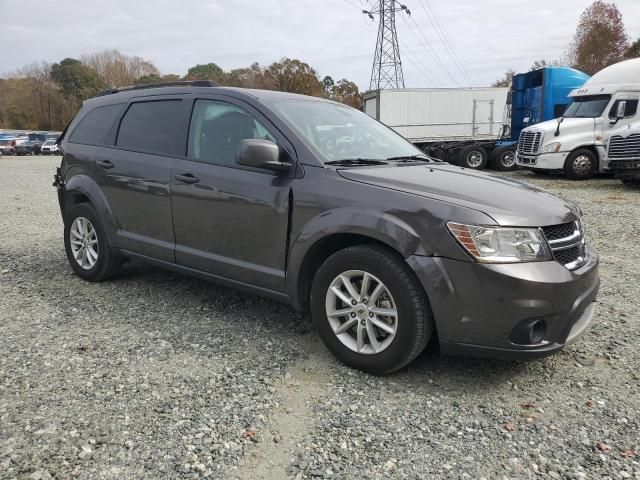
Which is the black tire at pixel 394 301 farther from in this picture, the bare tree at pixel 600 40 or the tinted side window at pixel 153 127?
the bare tree at pixel 600 40

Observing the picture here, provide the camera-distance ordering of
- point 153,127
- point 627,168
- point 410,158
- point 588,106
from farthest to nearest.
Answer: point 588,106
point 627,168
point 153,127
point 410,158

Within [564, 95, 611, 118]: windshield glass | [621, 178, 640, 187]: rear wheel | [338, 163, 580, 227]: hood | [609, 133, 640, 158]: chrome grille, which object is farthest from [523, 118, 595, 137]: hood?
[338, 163, 580, 227]: hood

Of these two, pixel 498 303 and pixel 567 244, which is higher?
pixel 567 244

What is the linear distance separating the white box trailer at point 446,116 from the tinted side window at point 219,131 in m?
16.4

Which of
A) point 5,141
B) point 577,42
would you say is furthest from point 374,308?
point 577,42

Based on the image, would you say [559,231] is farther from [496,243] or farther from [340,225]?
[340,225]

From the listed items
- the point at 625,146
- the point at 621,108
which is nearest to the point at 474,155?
the point at 621,108

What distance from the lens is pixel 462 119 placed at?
2008 cm

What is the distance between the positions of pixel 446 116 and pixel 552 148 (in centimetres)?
617

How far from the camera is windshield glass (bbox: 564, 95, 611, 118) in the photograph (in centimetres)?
1424

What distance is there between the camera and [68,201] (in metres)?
5.11

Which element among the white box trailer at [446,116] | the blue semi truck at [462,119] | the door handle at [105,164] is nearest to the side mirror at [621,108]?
the blue semi truck at [462,119]

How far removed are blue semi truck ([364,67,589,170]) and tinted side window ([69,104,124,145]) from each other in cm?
1549

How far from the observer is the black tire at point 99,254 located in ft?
15.6
